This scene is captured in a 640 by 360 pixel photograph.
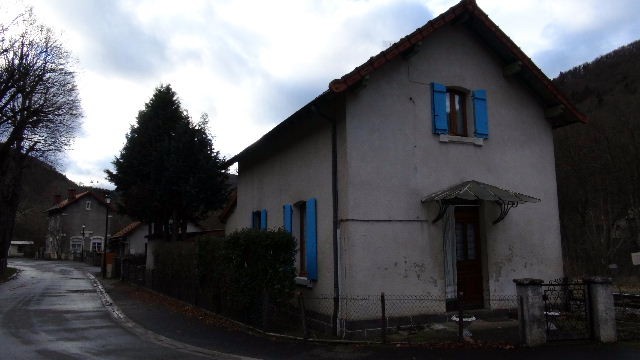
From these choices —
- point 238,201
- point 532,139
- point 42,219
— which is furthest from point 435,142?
point 42,219

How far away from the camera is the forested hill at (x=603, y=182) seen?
25.1 m

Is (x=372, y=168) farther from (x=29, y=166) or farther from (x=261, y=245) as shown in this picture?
(x=29, y=166)

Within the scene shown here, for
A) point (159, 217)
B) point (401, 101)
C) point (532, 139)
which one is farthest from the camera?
point (159, 217)

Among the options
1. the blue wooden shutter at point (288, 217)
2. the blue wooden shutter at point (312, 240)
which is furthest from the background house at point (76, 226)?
the blue wooden shutter at point (312, 240)

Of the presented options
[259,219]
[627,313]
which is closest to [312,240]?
[259,219]

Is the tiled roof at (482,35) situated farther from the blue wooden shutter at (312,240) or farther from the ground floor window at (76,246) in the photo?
the ground floor window at (76,246)

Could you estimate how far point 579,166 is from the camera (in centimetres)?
2673

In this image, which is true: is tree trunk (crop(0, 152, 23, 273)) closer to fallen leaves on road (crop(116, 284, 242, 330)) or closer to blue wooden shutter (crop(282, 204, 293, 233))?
fallen leaves on road (crop(116, 284, 242, 330))

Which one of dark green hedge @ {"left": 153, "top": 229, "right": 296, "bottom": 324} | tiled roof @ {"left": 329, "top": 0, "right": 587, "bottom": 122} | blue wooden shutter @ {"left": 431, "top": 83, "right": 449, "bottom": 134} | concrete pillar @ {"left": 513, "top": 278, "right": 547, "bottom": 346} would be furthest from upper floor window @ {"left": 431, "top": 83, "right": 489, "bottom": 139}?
dark green hedge @ {"left": 153, "top": 229, "right": 296, "bottom": 324}

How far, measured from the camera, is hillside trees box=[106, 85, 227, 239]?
77.7ft

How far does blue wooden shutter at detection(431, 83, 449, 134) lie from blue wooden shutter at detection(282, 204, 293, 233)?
14.3 feet

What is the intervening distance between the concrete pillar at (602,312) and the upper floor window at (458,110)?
424cm

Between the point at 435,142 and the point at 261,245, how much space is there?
175 inches

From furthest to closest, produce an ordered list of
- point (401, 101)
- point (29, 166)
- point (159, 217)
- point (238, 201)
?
point (29, 166)
point (159, 217)
point (238, 201)
point (401, 101)
